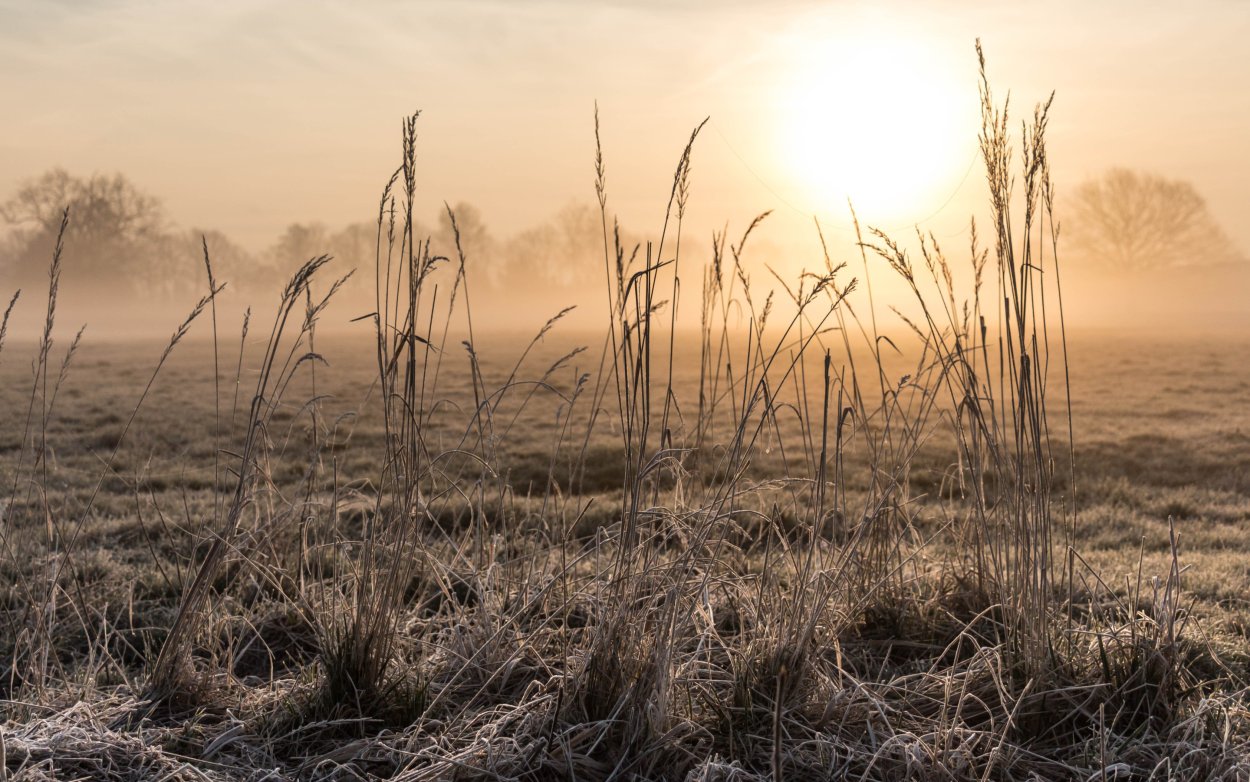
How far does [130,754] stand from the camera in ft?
7.05

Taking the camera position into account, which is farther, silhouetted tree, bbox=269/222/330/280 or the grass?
silhouetted tree, bbox=269/222/330/280

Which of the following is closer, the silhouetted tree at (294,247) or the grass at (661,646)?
the grass at (661,646)

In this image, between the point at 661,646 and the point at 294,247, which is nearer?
the point at 661,646

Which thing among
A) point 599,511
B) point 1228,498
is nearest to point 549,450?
point 599,511

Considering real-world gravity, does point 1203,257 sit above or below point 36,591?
above

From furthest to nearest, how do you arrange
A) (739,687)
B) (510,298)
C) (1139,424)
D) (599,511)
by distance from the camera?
1. (510,298)
2. (1139,424)
3. (599,511)
4. (739,687)

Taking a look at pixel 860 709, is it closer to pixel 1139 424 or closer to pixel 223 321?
pixel 1139 424

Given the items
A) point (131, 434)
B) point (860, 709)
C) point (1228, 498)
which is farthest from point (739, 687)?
point (131, 434)

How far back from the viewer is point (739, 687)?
232 centimetres

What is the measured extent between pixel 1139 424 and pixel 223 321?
68.3m

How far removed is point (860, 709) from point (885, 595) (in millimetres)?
677

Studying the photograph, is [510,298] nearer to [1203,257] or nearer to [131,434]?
[1203,257]

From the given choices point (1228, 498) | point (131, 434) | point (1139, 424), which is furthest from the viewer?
point (1139, 424)

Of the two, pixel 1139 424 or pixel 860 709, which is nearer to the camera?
pixel 860 709
